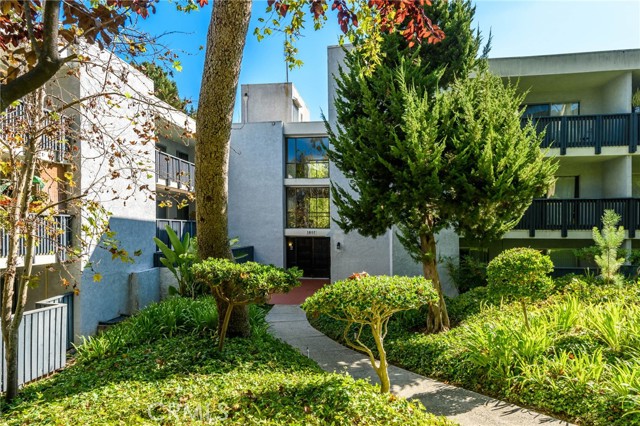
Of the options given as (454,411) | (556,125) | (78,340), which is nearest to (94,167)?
(78,340)

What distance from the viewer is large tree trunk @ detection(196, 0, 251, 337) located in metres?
6.00

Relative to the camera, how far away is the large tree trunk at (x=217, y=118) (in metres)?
6.00

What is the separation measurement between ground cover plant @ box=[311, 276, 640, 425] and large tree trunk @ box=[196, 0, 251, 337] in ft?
14.3

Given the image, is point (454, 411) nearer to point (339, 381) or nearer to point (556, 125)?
point (339, 381)

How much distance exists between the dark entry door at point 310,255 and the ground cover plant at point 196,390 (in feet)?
44.2

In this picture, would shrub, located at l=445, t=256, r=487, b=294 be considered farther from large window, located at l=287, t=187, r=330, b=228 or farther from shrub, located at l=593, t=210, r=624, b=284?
large window, located at l=287, t=187, r=330, b=228

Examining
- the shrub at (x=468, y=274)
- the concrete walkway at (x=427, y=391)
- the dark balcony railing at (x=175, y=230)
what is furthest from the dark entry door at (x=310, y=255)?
the concrete walkway at (x=427, y=391)

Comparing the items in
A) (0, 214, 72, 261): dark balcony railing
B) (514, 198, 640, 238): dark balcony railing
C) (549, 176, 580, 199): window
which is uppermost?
(549, 176, 580, 199): window

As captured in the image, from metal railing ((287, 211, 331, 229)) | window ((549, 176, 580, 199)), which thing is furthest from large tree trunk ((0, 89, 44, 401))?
window ((549, 176, 580, 199))

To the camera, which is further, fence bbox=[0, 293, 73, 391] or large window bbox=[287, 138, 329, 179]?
large window bbox=[287, 138, 329, 179]

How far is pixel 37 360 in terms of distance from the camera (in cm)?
711

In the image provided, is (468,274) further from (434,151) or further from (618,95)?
(618,95)

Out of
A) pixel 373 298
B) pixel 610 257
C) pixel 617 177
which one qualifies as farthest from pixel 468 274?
pixel 373 298

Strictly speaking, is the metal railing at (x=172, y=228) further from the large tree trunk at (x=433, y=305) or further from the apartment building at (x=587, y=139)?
the apartment building at (x=587, y=139)
